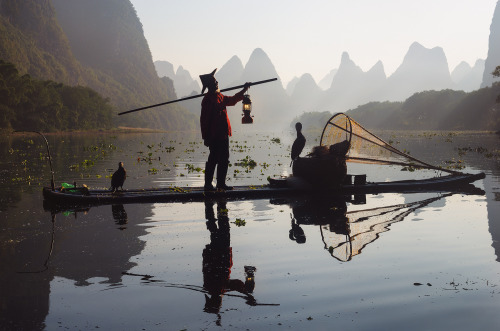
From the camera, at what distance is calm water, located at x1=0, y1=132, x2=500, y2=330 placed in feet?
19.0

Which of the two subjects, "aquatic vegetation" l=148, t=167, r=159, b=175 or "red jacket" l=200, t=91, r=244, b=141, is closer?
"red jacket" l=200, t=91, r=244, b=141

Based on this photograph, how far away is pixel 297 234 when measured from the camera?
10.2m

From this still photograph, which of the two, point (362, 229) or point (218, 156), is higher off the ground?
point (218, 156)

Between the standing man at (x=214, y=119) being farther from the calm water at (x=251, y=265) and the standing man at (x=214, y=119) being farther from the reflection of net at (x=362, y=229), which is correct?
the reflection of net at (x=362, y=229)

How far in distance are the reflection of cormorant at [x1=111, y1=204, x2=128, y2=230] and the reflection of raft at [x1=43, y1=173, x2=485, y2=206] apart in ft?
1.05

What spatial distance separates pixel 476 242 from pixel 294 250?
3.69m

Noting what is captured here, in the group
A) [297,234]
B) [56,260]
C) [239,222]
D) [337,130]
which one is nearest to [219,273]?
[56,260]

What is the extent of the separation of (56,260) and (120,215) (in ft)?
13.9

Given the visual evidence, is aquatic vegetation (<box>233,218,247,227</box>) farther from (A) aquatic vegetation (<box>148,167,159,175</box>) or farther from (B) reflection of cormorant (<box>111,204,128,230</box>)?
(A) aquatic vegetation (<box>148,167,159,175</box>)

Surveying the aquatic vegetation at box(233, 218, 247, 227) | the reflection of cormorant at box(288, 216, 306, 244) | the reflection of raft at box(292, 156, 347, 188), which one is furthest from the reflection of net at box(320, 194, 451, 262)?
the reflection of raft at box(292, 156, 347, 188)

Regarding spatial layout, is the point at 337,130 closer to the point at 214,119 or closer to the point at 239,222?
the point at 214,119

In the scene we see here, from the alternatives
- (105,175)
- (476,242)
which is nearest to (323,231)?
(476,242)

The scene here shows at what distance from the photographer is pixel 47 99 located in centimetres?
9150

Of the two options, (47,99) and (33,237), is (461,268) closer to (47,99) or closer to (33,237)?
(33,237)
